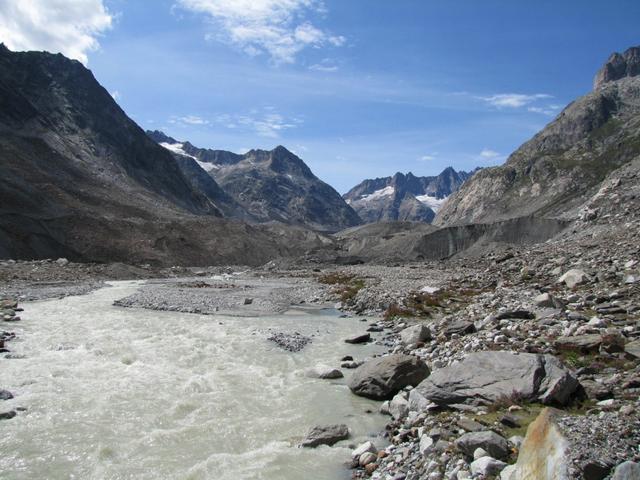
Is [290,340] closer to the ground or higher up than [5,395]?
closer to the ground

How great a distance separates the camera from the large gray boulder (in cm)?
1097

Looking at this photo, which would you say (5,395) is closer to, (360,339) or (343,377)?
(343,377)

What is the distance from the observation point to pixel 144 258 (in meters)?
92.1

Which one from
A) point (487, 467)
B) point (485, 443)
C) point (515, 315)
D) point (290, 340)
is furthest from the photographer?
point (290, 340)

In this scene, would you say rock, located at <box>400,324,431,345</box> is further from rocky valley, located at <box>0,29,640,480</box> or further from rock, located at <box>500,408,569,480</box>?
rock, located at <box>500,408,569,480</box>

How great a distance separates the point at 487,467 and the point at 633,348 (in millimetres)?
7161

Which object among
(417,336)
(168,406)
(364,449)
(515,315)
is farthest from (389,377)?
(515,315)

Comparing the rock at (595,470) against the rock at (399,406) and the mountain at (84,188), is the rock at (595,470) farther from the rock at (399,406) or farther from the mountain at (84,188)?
the mountain at (84,188)

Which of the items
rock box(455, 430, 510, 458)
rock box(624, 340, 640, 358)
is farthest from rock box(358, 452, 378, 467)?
rock box(624, 340, 640, 358)

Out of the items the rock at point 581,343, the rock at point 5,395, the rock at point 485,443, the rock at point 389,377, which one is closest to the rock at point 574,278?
the rock at point 581,343

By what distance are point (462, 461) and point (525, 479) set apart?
184cm

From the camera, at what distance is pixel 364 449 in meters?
11.1

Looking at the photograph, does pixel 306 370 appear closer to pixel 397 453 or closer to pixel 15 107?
pixel 397 453

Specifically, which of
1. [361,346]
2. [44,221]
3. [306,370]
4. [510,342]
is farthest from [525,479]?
[44,221]
